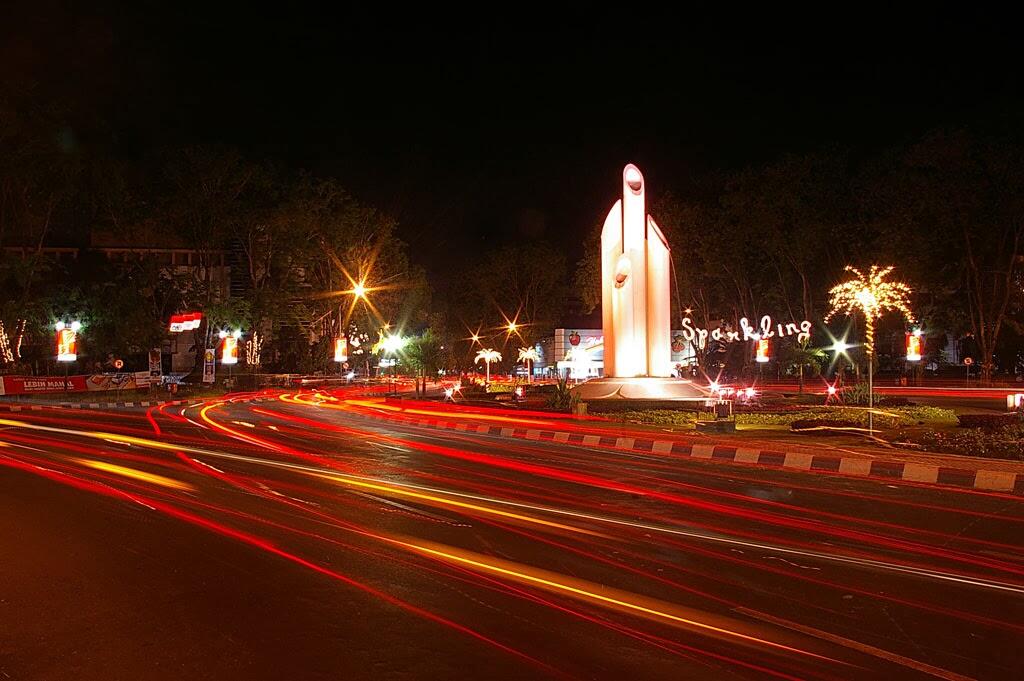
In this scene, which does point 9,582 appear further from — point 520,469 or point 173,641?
point 520,469

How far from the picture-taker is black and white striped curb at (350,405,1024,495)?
14.0 metres

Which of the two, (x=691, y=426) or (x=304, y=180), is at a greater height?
(x=304, y=180)

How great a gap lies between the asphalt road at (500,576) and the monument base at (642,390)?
62.6ft

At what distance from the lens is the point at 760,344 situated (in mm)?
50125

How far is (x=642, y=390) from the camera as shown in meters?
34.7

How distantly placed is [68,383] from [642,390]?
1237 inches

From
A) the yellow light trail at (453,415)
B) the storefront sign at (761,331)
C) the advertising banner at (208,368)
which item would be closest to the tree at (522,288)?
the storefront sign at (761,331)

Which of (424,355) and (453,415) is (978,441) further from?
(424,355)

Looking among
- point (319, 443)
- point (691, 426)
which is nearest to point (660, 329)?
point (691, 426)

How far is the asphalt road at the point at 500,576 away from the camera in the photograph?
554cm

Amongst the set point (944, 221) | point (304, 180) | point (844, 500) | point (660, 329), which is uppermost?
point (304, 180)

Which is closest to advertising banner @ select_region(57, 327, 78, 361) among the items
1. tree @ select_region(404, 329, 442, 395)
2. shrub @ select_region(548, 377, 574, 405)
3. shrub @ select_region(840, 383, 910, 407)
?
tree @ select_region(404, 329, 442, 395)

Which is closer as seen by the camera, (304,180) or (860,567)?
(860,567)

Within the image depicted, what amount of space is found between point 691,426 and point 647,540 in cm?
1545
